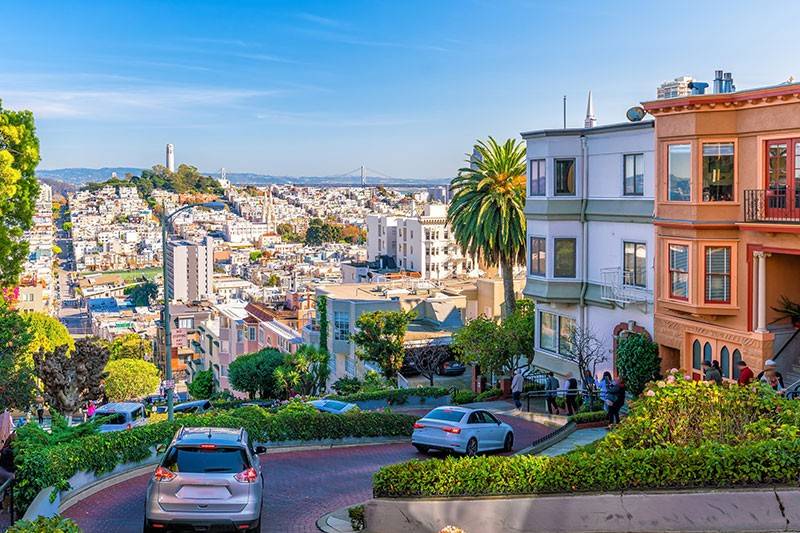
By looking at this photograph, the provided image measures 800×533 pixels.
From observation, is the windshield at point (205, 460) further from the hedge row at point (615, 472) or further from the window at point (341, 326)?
the window at point (341, 326)

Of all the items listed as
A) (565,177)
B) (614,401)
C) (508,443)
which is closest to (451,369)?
(565,177)

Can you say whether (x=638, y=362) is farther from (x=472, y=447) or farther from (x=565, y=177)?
(x=472, y=447)

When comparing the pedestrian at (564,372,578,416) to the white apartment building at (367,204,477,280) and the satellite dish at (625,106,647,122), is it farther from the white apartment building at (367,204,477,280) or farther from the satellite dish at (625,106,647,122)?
the white apartment building at (367,204,477,280)

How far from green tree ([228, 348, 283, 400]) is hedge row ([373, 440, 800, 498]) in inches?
1777

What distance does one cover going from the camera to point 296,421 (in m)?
23.2

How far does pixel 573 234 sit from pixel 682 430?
66.6 ft

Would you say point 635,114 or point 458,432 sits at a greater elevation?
point 635,114

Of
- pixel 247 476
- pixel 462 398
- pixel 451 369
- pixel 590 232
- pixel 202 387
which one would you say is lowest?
pixel 202 387

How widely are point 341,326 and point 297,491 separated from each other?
159 ft

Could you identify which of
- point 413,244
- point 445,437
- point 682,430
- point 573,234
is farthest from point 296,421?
point 413,244

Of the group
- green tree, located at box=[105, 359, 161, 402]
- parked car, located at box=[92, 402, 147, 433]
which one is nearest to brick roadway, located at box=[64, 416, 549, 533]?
parked car, located at box=[92, 402, 147, 433]

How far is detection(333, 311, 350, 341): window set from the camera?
2613 inches

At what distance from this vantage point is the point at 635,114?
3150 centimetres

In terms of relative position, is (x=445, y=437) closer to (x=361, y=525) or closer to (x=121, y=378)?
(x=361, y=525)
